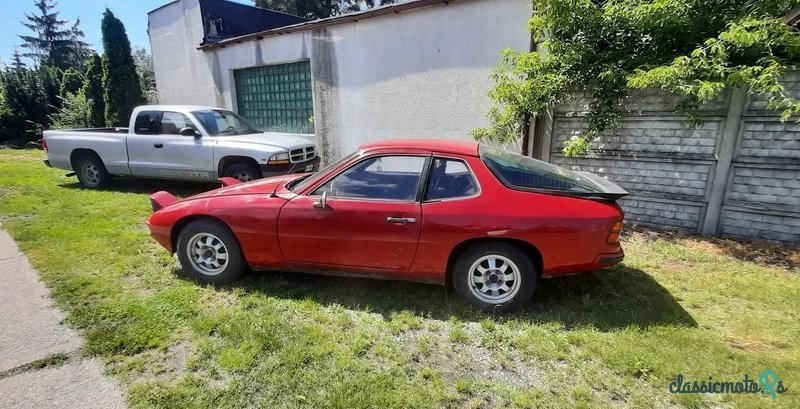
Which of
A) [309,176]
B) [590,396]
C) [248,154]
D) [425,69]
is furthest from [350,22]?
[590,396]

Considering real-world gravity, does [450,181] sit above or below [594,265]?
above

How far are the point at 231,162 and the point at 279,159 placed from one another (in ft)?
3.12

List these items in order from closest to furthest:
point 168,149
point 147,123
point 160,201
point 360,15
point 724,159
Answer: point 160,201 → point 724,159 → point 168,149 → point 147,123 → point 360,15


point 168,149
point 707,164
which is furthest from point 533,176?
point 168,149

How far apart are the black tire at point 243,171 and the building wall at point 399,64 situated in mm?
2593

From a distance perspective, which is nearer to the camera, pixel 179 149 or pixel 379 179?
pixel 379 179

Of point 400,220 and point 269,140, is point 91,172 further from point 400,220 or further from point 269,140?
point 400,220

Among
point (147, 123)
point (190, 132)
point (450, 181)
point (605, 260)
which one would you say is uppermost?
point (147, 123)

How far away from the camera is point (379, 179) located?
3582 mm

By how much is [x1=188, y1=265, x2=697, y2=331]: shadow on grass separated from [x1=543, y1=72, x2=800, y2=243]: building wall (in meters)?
1.96

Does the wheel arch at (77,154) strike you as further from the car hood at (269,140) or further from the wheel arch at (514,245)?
the wheel arch at (514,245)

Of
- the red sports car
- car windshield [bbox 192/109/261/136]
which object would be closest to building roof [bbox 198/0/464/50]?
car windshield [bbox 192/109/261/136]

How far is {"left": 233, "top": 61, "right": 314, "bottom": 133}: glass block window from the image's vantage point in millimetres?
9734

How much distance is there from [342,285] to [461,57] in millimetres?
4881
